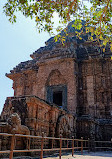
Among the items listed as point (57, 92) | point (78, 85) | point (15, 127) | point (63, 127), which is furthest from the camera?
point (57, 92)

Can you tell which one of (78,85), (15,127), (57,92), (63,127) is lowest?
(63,127)

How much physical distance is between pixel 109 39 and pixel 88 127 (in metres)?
6.71

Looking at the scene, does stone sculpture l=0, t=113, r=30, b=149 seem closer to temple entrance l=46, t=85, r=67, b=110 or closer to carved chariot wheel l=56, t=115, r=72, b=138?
carved chariot wheel l=56, t=115, r=72, b=138

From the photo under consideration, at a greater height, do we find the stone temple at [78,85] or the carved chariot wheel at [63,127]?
the stone temple at [78,85]

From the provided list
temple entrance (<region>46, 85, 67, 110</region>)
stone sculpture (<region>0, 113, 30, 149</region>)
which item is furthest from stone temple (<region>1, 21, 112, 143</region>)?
stone sculpture (<region>0, 113, 30, 149</region>)

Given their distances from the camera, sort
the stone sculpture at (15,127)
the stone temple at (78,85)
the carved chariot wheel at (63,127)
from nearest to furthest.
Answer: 1. the stone sculpture at (15,127)
2. the carved chariot wheel at (63,127)
3. the stone temple at (78,85)

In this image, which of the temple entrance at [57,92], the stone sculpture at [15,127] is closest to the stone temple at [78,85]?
the temple entrance at [57,92]

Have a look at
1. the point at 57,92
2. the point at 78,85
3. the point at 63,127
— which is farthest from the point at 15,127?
the point at 78,85

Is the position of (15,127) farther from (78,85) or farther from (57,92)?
(78,85)

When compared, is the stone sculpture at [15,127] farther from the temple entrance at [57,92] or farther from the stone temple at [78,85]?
the temple entrance at [57,92]

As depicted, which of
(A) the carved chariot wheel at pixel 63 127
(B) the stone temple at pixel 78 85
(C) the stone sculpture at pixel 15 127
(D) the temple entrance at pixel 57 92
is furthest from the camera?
(D) the temple entrance at pixel 57 92

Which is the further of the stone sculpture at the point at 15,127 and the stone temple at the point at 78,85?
the stone temple at the point at 78,85

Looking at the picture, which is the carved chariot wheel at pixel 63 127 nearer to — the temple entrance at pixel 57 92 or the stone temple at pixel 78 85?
the stone temple at pixel 78 85

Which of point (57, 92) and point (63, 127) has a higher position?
point (57, 92)
